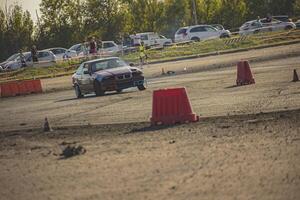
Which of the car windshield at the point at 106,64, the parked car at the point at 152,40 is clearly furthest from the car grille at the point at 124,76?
the parked car at the point at 152,40

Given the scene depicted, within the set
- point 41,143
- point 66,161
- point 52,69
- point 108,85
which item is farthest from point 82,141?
point 52,69

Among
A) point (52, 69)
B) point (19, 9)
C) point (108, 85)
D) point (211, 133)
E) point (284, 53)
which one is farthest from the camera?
point (19, 9)

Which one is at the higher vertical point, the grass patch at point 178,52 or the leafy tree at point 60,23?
the leafy tree at point 60,23

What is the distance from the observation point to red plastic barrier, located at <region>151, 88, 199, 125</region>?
12039 millimetres

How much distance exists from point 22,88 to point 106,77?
35.3ft

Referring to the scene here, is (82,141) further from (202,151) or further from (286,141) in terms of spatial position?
(286,141)

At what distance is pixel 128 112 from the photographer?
15.2 m

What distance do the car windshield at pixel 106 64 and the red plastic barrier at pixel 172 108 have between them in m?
10.9

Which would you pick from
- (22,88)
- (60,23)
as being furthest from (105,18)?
(22,88)

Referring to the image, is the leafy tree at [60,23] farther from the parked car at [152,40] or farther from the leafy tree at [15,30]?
the parked car at [152,40]

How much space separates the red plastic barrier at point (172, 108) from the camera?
12.0m

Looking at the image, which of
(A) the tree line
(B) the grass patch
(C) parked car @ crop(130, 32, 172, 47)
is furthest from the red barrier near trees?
(A) the tree line

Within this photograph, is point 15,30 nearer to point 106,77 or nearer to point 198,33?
point 198,33

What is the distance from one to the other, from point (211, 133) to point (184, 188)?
3.77 metres
